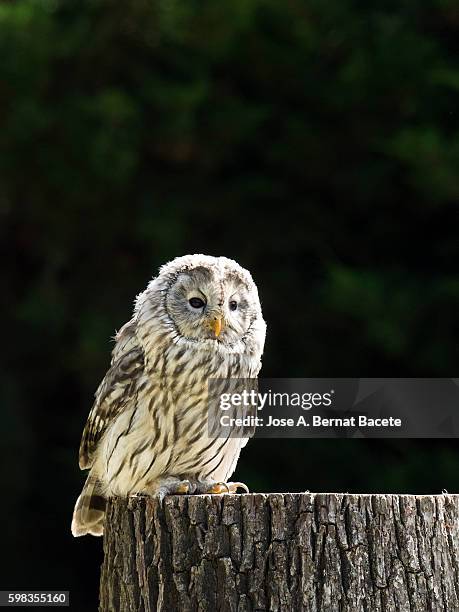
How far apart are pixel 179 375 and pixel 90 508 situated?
2.13 ft

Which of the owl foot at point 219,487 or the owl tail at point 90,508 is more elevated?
the owl tail at point 90,508

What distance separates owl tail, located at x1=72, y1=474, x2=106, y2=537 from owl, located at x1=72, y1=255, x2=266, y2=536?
0.18 meters

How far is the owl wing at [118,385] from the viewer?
3201 mm

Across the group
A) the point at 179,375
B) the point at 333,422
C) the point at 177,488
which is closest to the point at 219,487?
the point at 177,488

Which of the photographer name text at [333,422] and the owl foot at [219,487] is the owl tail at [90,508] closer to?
the owl foot at [219,487]

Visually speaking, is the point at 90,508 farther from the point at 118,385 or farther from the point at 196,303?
the point at 196,303

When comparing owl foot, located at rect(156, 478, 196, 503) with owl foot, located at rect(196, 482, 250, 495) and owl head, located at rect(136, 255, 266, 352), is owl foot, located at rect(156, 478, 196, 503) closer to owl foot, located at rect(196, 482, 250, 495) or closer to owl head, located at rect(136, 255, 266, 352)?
owl foot, located at rect(196, 482, 250, 495)

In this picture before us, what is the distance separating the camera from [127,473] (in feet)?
10.3

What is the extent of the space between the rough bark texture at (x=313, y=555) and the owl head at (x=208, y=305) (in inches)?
33.4

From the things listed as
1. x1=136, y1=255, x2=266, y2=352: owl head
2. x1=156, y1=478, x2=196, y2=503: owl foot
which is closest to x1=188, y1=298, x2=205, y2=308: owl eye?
x1=136, y1=255, x2=266, y2=352: owl head

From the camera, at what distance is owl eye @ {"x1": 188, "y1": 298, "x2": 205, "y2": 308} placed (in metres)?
3.13

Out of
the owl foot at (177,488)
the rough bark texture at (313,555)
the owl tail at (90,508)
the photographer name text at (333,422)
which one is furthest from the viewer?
the photographer name text at (333,422)

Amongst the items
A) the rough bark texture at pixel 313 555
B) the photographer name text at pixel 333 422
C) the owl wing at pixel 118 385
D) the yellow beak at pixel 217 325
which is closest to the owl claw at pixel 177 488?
the owl wing at pixel 118 385

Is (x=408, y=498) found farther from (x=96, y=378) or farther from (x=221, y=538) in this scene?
(x=96, y=378)
